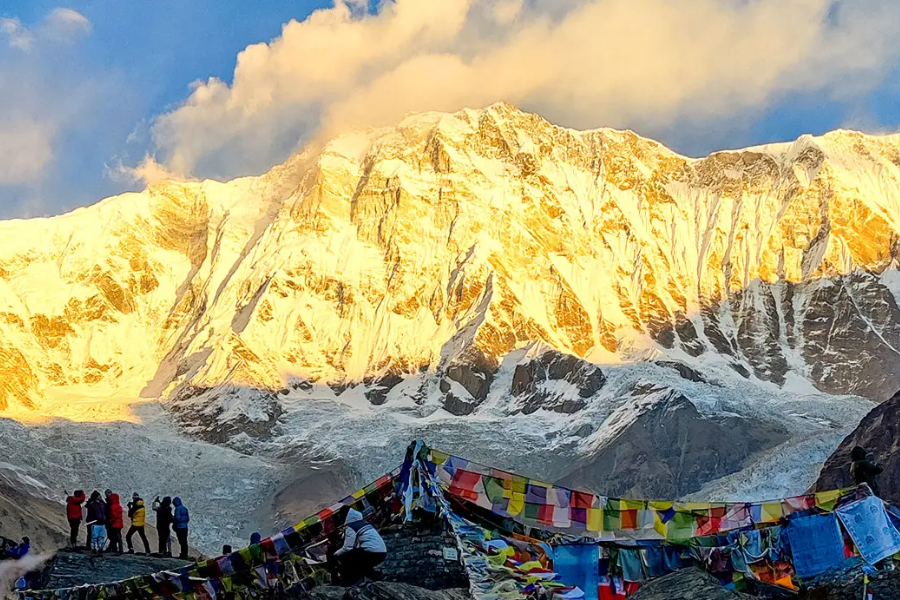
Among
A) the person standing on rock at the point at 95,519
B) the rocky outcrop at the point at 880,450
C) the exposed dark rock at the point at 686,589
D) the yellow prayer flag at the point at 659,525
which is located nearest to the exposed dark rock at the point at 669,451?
the rocky outcrop at the point at 880,450

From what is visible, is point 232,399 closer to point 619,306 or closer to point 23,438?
point 23,438

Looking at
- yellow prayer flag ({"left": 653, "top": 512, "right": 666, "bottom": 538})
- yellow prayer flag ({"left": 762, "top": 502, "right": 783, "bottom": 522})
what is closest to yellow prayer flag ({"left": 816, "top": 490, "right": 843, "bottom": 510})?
yellow prayer flag ({"left": 762, "top": 502, "right": 783, "bottom": 522})

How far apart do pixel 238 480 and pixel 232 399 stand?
41.1 meters

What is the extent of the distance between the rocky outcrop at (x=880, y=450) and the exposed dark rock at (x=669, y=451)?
48.4m

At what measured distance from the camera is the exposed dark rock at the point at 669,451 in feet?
368

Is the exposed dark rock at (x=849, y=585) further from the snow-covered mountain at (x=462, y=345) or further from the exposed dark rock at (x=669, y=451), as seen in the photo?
the snow-covered mountain at (x=462, y=345)

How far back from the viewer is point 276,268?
188 m

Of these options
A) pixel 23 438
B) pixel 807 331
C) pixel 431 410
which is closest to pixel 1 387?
pixel 23 438

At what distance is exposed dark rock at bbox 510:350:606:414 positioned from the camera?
143 meters

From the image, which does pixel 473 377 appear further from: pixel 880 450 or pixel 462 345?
pixel 880 450

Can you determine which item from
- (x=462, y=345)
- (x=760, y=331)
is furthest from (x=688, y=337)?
(x=462, y=345)

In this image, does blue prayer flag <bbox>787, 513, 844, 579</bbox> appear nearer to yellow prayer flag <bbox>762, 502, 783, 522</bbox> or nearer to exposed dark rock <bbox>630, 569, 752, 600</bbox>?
yellow prayer flag <bbox>762, 502, 783, 522</bbox>

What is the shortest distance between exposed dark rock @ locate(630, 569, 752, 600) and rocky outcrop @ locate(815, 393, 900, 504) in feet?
123

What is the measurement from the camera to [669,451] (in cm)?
11725
